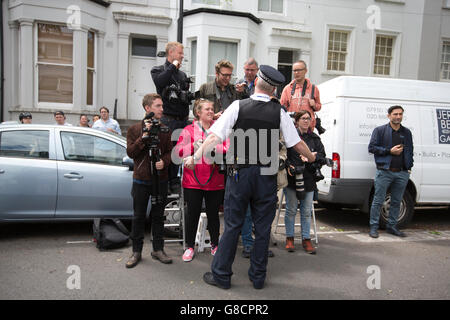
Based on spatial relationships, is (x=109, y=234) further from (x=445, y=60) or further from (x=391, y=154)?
(x=445, y=60)

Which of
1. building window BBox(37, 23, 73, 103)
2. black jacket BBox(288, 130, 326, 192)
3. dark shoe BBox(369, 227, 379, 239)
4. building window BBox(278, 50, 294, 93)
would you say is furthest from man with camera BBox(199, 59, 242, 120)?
building window BBox(278, 50, 294, 93)

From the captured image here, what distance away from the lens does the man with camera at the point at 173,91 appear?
4.69 m

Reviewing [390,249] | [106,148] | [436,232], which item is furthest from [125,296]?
[436,232]

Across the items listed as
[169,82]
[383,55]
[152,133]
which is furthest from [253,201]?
[383,55]

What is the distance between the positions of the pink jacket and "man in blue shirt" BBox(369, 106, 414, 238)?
2815 mm

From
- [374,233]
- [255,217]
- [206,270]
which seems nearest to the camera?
[255,217]

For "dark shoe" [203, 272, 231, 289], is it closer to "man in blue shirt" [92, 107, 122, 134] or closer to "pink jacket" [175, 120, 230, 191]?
"pink jacket" [175, 120, 230, 191]

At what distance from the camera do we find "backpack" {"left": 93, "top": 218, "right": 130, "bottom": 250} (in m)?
4.63

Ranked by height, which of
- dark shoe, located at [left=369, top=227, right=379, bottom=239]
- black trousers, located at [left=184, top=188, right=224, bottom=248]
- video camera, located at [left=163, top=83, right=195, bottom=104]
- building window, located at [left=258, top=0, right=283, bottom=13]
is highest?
building window, located at [left=258, top=0, right=283, bottom=13]

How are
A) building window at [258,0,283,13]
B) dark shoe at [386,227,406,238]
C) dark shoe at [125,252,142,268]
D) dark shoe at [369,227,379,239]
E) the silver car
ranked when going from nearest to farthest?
dark shoe at [125,252,142,268] < the silver car < dark shoe at [369,227,379,239] < dark shoe at [386,227,406,238] < building window at [258,0,283,13]

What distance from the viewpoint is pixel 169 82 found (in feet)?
15.8

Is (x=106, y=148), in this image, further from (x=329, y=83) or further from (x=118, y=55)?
(x=118, y=55)

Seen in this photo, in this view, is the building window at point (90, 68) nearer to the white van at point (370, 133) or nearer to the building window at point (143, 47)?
the building window at point (143, 47)

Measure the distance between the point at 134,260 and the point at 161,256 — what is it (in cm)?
34
